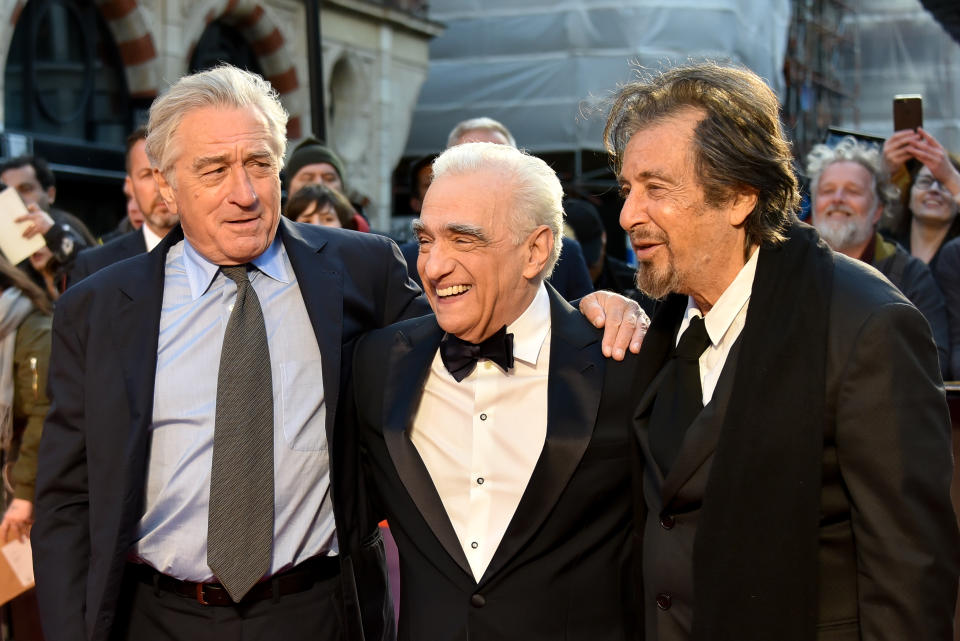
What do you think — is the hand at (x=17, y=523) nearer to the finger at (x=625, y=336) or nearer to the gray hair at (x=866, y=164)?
the finger at (x=625, y=336)

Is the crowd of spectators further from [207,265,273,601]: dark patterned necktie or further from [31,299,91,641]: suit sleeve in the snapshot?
[207,265,273,601]: dark patterned necktie

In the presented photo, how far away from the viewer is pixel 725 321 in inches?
109

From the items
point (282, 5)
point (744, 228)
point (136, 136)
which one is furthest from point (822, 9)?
point (744, 228)

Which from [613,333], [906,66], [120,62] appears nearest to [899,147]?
[613,333]

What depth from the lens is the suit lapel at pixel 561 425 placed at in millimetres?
2895

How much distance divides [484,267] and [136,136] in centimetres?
319

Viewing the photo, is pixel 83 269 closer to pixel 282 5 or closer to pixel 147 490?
pixel 147 490

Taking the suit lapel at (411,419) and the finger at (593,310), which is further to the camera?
the finger at (593,310)

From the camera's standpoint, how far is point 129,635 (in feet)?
10.6

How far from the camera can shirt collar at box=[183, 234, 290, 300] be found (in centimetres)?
337

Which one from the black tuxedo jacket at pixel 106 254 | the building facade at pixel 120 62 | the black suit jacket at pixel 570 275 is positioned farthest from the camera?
the building facade at pixel 120 62

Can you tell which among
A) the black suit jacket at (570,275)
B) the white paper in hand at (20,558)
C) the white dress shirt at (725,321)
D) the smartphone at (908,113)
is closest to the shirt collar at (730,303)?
the white dress shirt at (725,321)

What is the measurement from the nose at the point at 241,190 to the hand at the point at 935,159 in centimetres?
372

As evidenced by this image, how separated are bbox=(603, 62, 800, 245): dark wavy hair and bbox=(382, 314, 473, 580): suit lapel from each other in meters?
0.82
